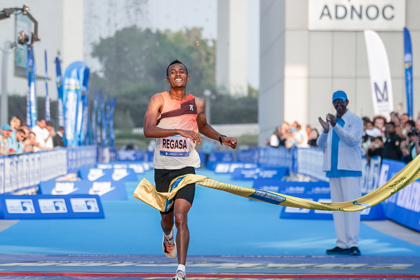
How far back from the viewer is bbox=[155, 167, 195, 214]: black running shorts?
265 inches

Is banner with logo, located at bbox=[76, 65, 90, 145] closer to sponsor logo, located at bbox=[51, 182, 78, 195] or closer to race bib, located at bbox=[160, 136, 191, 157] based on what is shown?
sponsor logo, located at bbox=[51, 182, 78, 195]

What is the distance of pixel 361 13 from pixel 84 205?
23.6 m

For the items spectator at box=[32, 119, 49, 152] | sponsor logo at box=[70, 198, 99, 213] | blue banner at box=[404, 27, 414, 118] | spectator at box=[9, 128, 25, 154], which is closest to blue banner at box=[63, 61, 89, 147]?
spectator at box=[32, 119, 49, 152]

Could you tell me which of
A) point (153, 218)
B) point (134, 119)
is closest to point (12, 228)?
A: point (153, 218)

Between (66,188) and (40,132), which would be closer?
(66,188)

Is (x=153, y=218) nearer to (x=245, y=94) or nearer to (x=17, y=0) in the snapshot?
(x=17, y=0)

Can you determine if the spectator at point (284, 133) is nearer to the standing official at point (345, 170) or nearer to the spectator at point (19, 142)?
the spectator at point (19, 142)

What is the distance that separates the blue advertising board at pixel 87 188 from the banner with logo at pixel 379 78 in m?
8.59

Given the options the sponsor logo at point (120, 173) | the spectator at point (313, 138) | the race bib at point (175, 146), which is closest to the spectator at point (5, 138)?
the sponsor logo at point (120, 173)

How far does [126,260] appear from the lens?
8344 millimetres

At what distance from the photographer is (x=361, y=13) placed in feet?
111

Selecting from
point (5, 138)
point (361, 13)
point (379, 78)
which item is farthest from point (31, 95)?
point (361, 13)

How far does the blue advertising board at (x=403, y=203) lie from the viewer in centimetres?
1151

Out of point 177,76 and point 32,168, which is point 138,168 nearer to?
point 32,168
